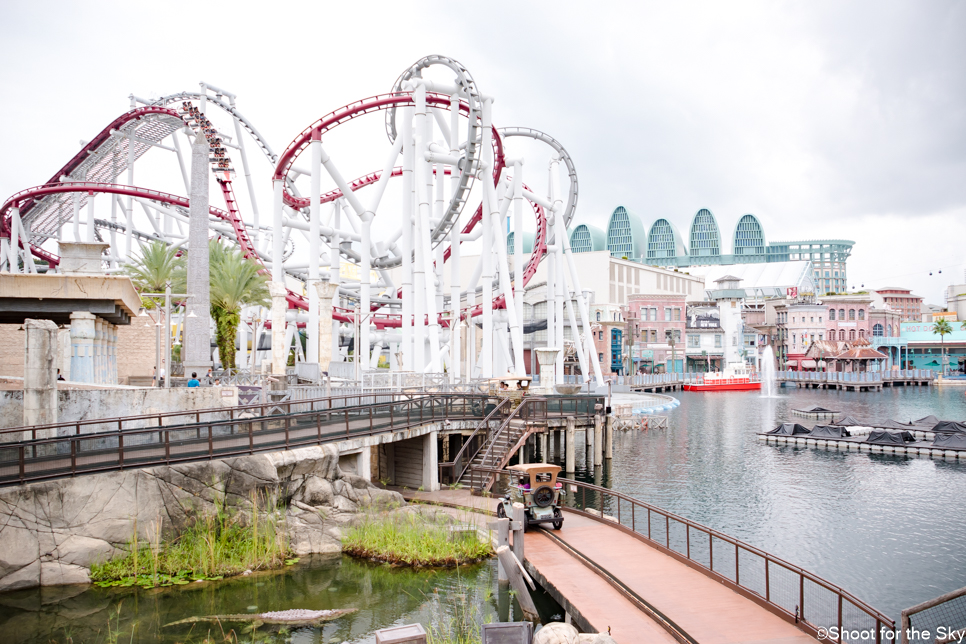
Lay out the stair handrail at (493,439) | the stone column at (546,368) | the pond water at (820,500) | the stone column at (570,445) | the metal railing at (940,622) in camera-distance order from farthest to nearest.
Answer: the stone column at (546,368) < the stone column at (570,445) < the stair handrail at (493,439) < the pond water at (820,500) < the metal railing at (940,622)

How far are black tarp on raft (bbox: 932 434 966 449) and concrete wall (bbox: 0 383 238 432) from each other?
34.6m

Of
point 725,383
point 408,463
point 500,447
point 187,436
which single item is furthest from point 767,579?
point 725,383

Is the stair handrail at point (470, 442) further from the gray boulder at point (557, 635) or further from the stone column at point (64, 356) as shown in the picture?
the stone column at point (64, 356)

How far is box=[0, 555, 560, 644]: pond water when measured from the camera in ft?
42.0

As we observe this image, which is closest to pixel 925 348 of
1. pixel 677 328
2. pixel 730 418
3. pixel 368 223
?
pixel 677 328

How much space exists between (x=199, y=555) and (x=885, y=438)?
117 feet

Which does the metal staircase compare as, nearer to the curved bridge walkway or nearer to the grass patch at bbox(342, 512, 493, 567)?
the grass patch at bbox(342, 512, 493, 567)

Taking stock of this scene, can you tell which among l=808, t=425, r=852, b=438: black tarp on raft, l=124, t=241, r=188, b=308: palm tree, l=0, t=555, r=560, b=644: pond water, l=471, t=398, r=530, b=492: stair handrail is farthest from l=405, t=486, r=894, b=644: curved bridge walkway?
l=124, t=241, r=188, b=308: palm tree

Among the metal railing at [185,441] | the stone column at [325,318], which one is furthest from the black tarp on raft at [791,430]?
the stone column at [325,318]

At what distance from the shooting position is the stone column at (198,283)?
95.9ft

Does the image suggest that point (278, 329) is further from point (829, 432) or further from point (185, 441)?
point (829, 432)

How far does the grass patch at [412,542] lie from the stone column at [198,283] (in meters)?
15.1

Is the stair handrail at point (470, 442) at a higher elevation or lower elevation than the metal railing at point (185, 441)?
lower

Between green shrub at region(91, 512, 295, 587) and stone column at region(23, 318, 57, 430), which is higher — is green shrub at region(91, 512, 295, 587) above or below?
below
